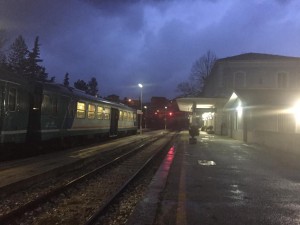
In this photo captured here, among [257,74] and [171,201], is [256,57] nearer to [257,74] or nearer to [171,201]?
[257,74]

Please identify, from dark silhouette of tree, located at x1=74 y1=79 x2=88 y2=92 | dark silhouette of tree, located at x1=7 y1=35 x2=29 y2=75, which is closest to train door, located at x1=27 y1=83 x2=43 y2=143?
dark silhouette of tree, located at x1=7 y1=35 x2=29 y2=75

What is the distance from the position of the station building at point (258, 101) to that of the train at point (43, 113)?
1051 cm

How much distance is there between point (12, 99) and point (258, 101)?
20.3 metres

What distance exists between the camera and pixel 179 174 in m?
13.6

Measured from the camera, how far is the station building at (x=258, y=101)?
28162 mm

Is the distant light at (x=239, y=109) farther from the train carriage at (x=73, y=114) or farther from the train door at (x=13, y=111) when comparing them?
the train door at (x=13, y=111)

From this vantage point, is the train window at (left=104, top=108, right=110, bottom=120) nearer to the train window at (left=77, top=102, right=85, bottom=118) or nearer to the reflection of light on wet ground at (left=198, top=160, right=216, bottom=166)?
the train window at (left=77, top=102, right=85, bottom=118)

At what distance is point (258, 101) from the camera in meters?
31.9

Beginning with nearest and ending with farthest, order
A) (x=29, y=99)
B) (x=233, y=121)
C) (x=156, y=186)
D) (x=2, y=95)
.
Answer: (x=156, y=186)
(x=2, y=95)
(x=29, y=99)
(x=233, y=121)

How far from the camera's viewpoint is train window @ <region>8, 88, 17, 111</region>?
51.3 feet

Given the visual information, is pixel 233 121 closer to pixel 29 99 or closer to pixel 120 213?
pixel 29 99

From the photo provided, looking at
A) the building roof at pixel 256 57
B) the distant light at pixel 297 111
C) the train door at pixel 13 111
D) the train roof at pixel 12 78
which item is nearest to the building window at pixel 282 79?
the building roof at pixel 256 57

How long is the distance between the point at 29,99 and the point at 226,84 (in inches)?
1652

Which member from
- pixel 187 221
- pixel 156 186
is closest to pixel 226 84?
pixel 156 186
